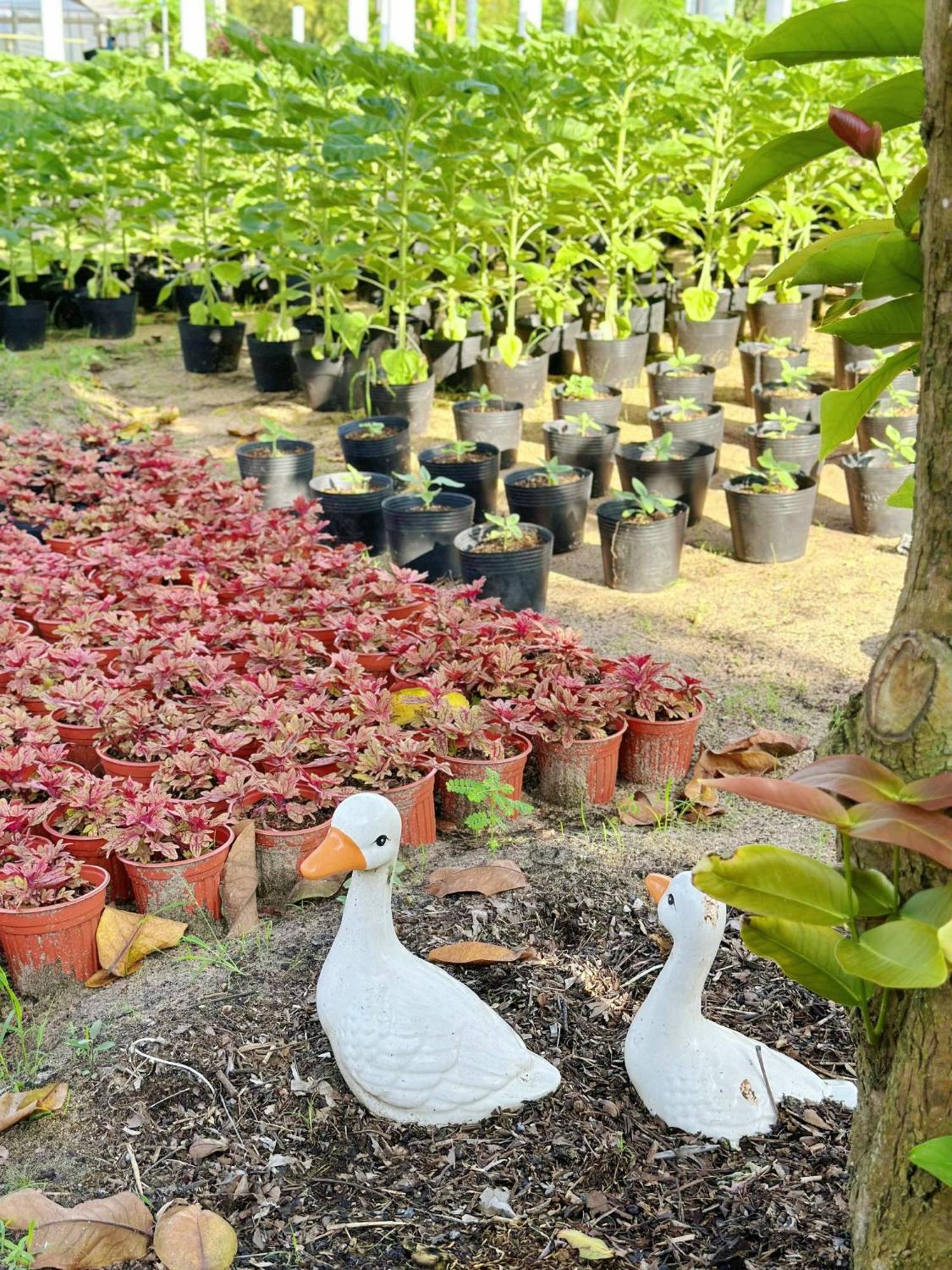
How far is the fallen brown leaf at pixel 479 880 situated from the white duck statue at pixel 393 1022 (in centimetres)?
56

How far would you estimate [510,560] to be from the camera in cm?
477

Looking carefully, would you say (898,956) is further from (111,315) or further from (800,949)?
(111,315)

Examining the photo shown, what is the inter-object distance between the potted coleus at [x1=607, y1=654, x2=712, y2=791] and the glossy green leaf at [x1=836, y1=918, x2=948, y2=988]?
213cm

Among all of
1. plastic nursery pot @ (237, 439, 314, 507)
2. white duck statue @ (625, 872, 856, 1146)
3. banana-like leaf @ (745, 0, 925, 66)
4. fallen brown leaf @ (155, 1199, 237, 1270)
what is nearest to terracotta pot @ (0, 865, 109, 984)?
fallen brown leaf @ (155, 1199, 237, 1270)

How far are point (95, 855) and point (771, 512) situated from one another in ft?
11.6

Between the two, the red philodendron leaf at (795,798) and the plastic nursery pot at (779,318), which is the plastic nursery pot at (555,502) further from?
the red philodendron leaf at (795,798)

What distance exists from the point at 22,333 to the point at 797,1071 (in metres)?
8.82

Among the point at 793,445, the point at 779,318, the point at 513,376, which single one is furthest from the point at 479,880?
the point at 779,318

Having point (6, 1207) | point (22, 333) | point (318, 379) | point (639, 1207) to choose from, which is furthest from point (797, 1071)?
point (22, 333)

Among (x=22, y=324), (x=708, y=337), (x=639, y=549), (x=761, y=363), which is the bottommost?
(x=639, y=549)

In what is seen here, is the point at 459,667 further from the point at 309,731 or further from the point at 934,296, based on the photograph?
the point at 934,296

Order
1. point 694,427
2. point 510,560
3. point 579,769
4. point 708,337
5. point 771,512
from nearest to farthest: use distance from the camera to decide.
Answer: point 579,769 → point 510,560 → point 771,512 → point 694,427 → point 708,337

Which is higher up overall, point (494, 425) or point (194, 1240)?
point (494, 425)

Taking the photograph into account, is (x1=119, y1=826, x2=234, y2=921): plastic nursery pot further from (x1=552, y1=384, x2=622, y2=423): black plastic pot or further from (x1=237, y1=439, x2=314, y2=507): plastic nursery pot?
(x1=552, y1=384, x2=622, y2=423): black plastic pot
